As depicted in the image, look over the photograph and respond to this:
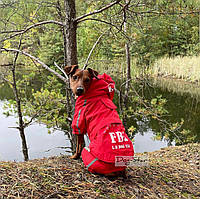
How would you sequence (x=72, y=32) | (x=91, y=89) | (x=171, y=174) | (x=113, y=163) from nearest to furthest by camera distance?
(x=113, y=163), (x=91, y=89), (x=171, y=174), (x=72, y=32)

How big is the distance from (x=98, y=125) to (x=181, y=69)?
1518 cm

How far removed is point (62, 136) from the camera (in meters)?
8.48

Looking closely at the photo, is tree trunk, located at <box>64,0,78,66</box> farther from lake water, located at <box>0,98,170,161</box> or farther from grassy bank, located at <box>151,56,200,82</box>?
grassy bank, located at <box>151,56,200,82</box>

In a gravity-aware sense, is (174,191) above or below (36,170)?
below

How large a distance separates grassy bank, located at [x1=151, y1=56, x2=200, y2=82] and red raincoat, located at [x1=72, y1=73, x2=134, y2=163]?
1343cm

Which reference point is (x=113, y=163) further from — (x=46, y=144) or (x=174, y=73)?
(x=174, y=73)

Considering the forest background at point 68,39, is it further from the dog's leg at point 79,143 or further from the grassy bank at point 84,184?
the grassy bank at point 84,184

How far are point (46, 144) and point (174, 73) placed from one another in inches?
489

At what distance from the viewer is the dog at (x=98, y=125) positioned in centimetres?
230

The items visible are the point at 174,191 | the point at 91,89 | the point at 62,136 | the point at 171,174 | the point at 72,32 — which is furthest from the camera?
the point at 62,136

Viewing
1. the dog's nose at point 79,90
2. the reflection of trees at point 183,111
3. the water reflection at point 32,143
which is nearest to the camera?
the dog's nose at point 79,90

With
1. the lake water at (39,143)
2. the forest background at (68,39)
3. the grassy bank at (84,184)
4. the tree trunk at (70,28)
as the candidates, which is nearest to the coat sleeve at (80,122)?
the grassy bank at (84,184)

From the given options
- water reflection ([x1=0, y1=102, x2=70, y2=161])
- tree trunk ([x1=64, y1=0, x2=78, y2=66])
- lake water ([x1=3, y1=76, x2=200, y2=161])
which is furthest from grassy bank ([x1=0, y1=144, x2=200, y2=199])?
water reflection ([x1=0, y1=102, x2=70, y2=161])

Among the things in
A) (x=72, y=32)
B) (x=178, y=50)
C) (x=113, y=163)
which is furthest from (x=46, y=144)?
(x=178, y=50)
